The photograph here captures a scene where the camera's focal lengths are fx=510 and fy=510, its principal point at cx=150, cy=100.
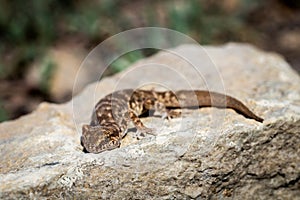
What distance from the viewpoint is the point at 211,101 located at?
5.80 meters

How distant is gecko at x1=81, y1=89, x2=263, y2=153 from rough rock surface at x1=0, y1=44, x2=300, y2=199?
0.11m

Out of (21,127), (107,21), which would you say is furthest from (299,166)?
(107,21)

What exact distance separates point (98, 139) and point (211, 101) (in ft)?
4.90

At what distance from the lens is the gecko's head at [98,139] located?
494 cm

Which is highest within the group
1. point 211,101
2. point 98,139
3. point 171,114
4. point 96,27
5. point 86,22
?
point 86,22

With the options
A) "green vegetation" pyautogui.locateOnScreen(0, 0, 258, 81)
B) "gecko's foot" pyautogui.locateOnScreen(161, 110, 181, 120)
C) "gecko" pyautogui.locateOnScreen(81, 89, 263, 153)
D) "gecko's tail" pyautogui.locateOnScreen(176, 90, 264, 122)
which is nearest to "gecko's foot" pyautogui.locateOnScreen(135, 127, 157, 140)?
"gecko" pyautogui.locateOnScreen(81, 89, 263, 153)

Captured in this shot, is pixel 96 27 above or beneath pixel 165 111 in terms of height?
above

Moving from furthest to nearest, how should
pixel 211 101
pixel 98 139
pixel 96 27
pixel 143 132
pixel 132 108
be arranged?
1. pixel 96 27
2. pixel 132 108
3. pixel 211 101
4. pixel 143 132
5. pixel 98 139

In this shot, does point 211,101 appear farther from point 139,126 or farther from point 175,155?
point 175,155

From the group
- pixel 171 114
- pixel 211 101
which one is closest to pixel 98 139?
pixel 171 114

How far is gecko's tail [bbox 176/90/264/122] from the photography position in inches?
217

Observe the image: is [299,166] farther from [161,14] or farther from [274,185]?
[161,14]

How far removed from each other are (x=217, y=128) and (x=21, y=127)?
223 cm

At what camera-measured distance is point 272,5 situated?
11.5 meters
